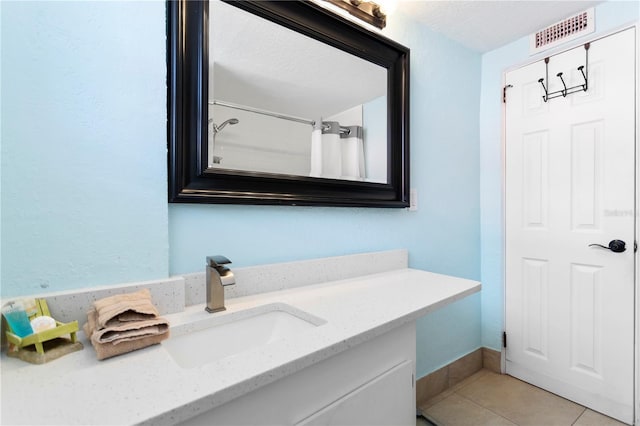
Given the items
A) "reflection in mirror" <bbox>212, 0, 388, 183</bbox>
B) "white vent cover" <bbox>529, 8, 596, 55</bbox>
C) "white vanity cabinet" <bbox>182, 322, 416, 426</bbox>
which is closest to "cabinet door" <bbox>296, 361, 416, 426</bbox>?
"white vanity cabinet" <bbox>182, 322, 416, 426</bbox>

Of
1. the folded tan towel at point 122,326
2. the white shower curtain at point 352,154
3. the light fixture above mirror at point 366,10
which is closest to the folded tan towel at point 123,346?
the folded tan towel at point 122,326

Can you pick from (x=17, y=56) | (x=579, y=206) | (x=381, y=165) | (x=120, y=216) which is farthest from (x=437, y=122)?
(x=17, y=56)

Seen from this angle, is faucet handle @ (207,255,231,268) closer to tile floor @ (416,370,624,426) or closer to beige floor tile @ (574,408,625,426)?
tile floor @ (416,370,624,426)

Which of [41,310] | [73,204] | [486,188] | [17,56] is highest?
[17,56]

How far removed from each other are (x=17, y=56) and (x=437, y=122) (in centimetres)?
188

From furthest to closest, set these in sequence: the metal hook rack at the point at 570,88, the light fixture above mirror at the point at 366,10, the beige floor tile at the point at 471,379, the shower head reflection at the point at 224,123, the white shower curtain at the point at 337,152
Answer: the beige floor tile at the point at 471,379 < the metal hook rack at the point at 570,88 < the light fixture above mirror at the point at 366,10 < the white shower curtain at the point at 337,152 < the shower head reflection at the point at 224,123

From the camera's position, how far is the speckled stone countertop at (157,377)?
500 mm

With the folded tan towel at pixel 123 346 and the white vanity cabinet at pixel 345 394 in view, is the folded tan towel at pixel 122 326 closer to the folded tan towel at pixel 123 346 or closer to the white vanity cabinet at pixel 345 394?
the folded tan towel at pixel 123 346

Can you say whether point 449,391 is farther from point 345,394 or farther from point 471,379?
point 345,394

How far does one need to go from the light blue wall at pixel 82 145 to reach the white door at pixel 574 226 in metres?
2.13

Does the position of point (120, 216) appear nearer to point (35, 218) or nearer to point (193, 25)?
Answer: point (35, 218)

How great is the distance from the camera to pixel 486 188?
2.19 m

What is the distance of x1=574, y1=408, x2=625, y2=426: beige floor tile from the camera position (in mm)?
1612

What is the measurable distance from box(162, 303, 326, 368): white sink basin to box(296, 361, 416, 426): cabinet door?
23cm
